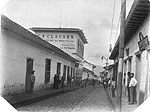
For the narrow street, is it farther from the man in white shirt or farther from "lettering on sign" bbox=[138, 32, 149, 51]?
"lettering on sign" bbox=[138, 32, 149, 51]

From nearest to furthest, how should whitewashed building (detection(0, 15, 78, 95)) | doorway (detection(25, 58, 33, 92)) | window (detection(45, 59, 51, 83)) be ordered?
whitewashed building (detection(0, 15, 78, 95)), doorway (detection(25, 58, 33, 92)), window (detection(45, 59, 51, 83))

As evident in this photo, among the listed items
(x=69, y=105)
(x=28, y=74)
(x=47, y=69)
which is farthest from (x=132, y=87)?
(x=47, y=69)

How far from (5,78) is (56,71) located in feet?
19.5

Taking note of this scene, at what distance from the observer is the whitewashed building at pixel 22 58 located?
754 centimetres

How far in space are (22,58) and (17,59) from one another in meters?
0.47

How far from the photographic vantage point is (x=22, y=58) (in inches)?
356

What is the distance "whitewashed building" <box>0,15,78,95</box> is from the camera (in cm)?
754

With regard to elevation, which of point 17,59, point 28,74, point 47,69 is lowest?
point 28,74

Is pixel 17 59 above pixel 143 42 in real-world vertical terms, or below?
below

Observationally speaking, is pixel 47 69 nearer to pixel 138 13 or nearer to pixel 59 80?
pixel 59 80

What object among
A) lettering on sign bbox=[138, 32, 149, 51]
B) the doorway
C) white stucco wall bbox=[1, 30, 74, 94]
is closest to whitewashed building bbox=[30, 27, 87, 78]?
white stucco wall bbox=[1, 30, 74, 94]

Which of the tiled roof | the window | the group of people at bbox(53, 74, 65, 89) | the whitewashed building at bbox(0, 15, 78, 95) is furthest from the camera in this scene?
the group of people at bbox(53, 74, 65, 89)

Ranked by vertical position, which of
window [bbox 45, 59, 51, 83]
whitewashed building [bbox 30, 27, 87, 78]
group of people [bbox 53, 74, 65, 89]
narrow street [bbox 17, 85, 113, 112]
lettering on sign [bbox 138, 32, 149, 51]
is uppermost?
whitewashed building [bbox 30, 27, 87, 78]

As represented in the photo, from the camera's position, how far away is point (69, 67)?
1466cm
